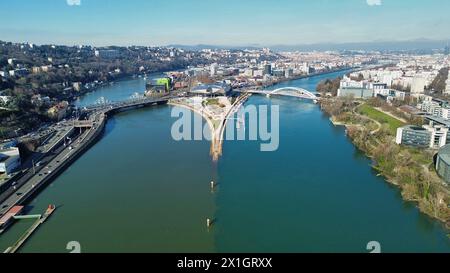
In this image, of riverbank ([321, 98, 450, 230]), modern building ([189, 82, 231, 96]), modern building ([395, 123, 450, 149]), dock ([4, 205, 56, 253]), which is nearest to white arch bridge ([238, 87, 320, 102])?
modern building ([189, 82, 231, 96])

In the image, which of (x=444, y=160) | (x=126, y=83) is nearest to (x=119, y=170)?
(x=444, y=160)

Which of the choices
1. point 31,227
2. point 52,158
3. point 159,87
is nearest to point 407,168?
point 31,227

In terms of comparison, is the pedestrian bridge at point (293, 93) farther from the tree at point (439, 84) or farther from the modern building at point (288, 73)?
the modern building at point (288, 73)

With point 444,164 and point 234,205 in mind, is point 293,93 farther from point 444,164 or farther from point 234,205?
point 234,205
